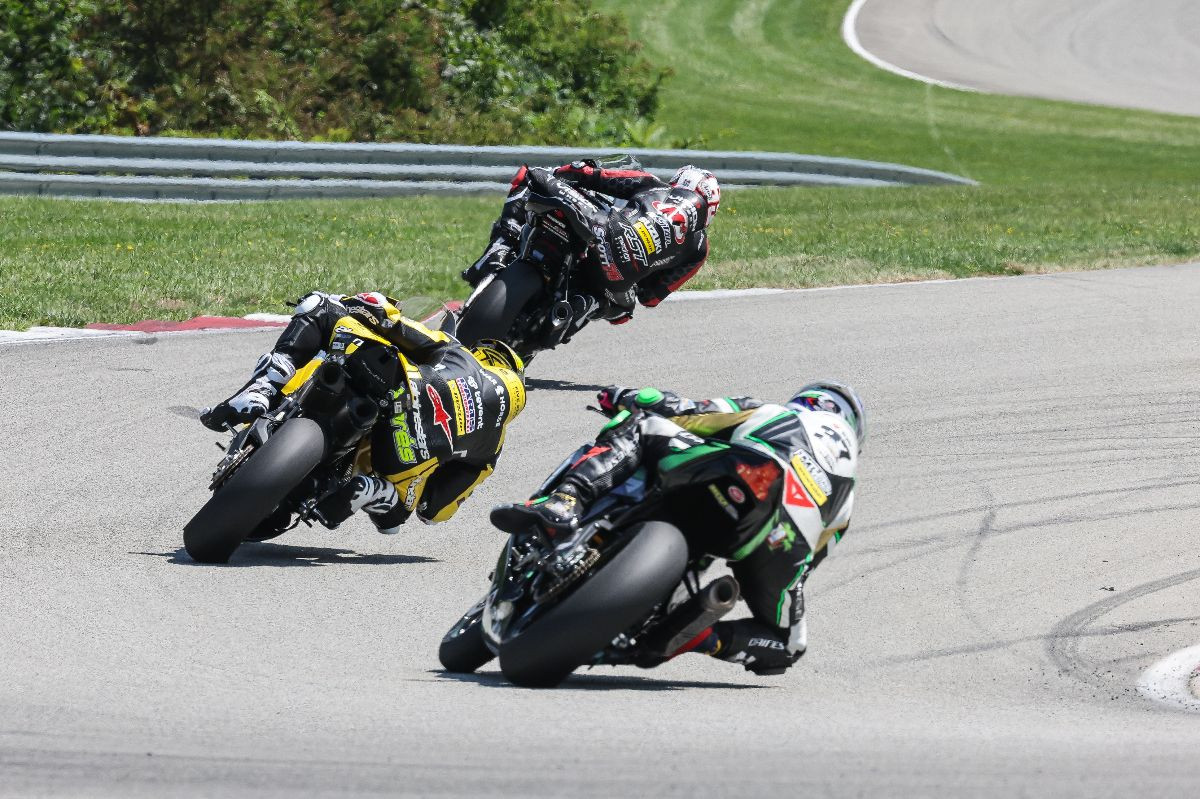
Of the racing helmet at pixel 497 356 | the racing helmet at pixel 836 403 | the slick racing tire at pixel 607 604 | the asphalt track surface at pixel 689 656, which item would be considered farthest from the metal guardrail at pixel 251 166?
the slick racing tire at pixel 607 604

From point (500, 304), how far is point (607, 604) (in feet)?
15.9

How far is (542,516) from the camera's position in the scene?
475 centimetres

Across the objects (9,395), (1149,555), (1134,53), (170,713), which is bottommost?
(1134,53)

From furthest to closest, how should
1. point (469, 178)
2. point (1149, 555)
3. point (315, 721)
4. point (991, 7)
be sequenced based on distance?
point (991, 7) → point (469, 178) → point (1149, 555) → point (315, 721)

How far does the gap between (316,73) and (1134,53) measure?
734 inches

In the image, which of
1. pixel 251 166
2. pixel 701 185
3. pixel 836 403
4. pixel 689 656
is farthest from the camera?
pixel 251 166

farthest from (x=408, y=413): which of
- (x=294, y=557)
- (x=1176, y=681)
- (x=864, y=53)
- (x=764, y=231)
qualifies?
(x=864, y=53)

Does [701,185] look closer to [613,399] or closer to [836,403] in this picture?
[836,403]

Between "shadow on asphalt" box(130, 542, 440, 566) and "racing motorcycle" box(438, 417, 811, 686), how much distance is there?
1745mm

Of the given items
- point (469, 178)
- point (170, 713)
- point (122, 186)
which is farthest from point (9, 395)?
point (469, 178)

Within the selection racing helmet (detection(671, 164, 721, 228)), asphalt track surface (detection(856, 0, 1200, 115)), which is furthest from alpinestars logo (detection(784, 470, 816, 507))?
asphalt track surface (detection(856, 0, 1200, 115))

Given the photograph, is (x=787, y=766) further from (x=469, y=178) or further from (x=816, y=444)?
(x=469, y=178)

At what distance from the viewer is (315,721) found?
4250 mm

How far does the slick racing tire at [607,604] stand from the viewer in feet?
14.9
